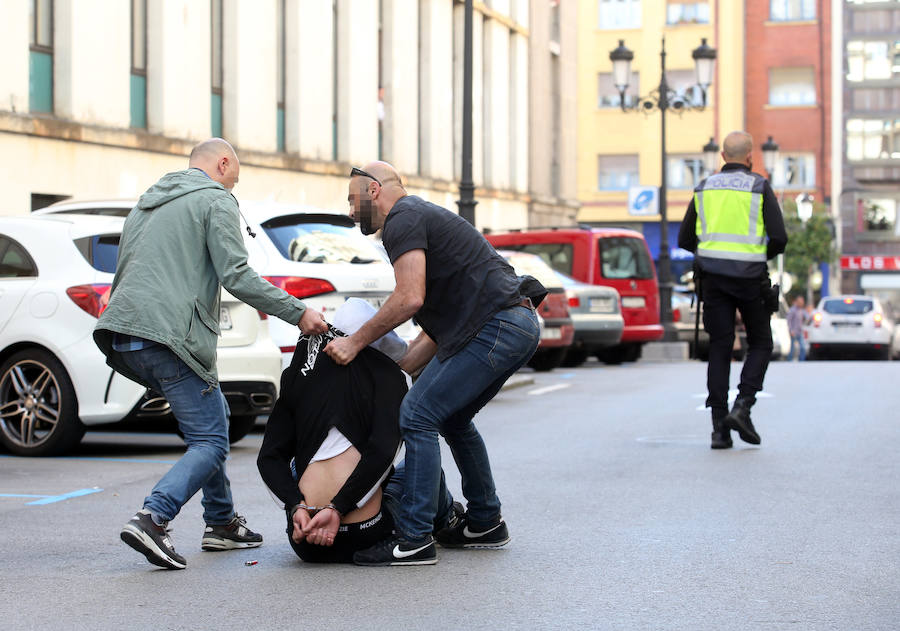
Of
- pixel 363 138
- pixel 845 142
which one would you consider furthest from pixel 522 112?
pixel 845 142

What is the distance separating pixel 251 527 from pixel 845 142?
61.9m

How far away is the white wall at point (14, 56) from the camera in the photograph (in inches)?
778

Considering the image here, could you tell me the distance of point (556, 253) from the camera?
24391mm

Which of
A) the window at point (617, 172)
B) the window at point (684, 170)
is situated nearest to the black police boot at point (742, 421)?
the window at point (684, 170)

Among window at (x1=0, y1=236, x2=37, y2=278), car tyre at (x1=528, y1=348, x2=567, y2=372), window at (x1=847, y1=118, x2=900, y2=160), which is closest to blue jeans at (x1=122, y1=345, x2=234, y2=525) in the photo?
window at (x1=0, y1=236, x2=37, y2=278)

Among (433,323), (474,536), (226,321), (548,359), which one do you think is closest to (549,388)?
(548,359)

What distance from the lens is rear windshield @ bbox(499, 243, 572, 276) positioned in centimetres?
2430

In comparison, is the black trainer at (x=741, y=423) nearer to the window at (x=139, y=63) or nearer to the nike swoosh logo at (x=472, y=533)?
the nike swoosh logo at (x=472, y=533)

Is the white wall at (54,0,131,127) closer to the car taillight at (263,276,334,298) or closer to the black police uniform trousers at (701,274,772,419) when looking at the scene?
the car taillight at (263,276,334,298)

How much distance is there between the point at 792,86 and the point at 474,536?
203 ft

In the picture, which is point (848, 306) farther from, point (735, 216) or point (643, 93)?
point (643, 93)

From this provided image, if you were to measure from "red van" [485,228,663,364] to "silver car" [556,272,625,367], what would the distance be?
1.00 metres

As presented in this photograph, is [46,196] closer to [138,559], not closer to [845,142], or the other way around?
[138,559]

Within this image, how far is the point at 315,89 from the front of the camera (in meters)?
28.4
